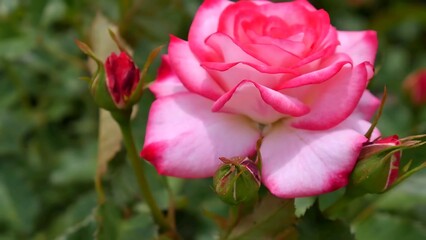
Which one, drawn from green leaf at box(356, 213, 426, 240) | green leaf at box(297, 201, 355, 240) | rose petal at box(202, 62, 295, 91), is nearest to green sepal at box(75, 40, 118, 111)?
rose petal at box(202, 62, 295, 91)

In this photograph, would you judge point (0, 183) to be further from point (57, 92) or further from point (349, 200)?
point (349, 200)

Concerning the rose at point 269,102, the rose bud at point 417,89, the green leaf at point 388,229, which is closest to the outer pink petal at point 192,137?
the rose at point 269,102

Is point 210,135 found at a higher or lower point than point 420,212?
higher

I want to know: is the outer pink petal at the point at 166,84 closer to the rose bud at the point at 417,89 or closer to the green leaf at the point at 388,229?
the green leaf at the point at 388,229

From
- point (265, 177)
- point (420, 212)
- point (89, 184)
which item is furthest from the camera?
point (89, 184)

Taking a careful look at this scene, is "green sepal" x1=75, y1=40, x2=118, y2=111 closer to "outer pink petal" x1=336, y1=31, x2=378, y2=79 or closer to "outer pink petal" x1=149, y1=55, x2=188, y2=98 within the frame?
"outer pink petal" x1=149, y1=55, x2=188, y2=98

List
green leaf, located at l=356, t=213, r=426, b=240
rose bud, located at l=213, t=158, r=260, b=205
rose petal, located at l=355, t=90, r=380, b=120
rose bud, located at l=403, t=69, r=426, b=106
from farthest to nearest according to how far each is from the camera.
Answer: rose bud, located at l=403, t=69, r=426, b=106, green leaf, located at l=356, t=213, r=426, b=240, rose petal, located at l=355, t=90, r=380, b=120, rose bud, located at l=213, t=158, r=260, b=205

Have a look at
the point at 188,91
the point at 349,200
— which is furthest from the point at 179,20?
the point at 349,200
